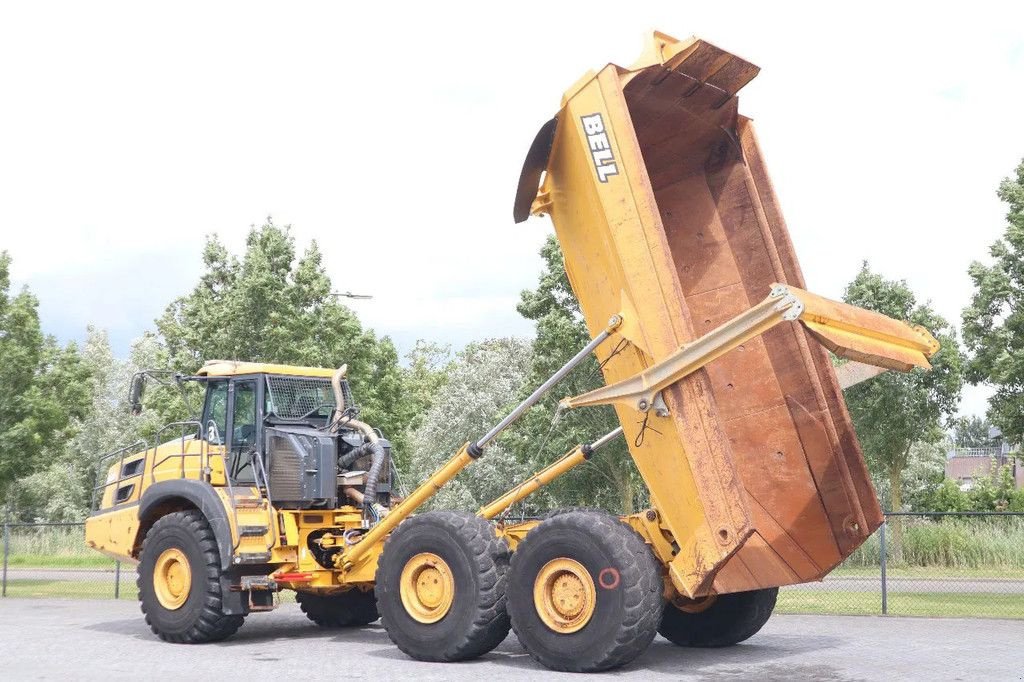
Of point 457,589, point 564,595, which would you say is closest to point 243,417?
point 457,589

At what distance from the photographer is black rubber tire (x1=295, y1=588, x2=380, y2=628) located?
45.3 ft

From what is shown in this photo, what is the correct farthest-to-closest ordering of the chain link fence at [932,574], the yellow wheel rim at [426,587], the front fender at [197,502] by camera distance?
the chain link fence at [932,574] → the front fender at [197,502] → the yellow wheel rim at [426,587]

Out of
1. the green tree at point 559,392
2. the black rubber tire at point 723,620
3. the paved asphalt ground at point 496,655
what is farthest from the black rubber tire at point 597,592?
the green tree at point 559,392

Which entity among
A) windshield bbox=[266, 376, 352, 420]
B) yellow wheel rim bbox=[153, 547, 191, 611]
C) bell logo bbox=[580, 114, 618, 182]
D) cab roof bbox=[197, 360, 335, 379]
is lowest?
yellow wheel rim bbox=[153, 547, 191, 611]

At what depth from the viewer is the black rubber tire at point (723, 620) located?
1084 centimetres

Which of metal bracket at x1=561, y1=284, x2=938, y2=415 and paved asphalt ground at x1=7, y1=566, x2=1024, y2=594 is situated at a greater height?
metal bracket at x1=561, y1=284, x2=938, y2=415

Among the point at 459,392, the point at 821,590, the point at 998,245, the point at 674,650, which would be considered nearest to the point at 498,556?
the point at 674,650

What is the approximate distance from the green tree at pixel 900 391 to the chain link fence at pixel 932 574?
10.5ft

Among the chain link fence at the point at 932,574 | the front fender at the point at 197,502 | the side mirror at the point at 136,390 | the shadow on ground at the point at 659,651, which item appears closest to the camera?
the shadow on ground at the point at 659,651

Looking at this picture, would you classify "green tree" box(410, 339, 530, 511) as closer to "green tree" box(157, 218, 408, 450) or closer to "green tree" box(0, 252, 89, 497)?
"green tree" box(157, 218, 408, 450)

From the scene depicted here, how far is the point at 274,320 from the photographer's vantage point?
26.8m

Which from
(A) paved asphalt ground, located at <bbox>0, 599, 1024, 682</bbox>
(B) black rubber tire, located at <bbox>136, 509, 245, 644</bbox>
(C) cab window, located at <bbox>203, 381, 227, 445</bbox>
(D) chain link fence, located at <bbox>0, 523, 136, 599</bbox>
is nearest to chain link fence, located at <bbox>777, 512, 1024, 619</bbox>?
(A) paved asphalt ground, located at <bbox>0, 599, 1024, 682</bbox>

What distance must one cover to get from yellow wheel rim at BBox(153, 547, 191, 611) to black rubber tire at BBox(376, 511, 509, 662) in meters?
2.67

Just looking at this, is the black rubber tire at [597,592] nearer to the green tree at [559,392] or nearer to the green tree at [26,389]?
the green tree at [559,392]
